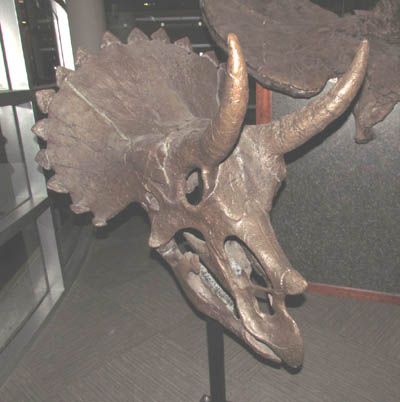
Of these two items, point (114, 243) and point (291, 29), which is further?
point (114, 243)

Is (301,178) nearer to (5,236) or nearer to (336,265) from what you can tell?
(336,265)

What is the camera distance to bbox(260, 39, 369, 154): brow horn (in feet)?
2.63

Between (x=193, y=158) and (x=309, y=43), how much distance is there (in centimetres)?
99

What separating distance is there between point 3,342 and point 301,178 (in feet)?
6.01

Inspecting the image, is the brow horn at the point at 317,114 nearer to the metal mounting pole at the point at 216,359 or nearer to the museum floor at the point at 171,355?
the metal mounting pole at the point at 216,359

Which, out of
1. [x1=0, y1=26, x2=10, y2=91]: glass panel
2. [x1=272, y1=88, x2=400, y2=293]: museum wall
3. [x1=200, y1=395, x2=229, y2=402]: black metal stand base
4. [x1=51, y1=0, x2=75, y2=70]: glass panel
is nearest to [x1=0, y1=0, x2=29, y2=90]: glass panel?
[x1=0, y1=26, x2=10, y2=91]: glass panel

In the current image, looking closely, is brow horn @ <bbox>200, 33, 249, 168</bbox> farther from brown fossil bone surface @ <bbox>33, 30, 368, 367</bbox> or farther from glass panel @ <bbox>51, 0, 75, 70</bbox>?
glass panel @ <bbox>51, 0, 75, 70</bbox>

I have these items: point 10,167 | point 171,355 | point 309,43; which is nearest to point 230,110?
point 309,43

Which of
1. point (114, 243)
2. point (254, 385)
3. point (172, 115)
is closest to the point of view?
point (172, 115)

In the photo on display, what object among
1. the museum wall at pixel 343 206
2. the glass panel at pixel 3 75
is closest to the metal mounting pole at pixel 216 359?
the museum wall at pixel 343 206

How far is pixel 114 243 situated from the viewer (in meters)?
3.39

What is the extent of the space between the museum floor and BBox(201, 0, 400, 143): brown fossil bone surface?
1.15 m

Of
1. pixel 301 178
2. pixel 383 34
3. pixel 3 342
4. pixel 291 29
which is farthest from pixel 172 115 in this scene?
pixel 3 342

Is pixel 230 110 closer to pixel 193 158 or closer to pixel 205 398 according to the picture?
pixel 193 158
